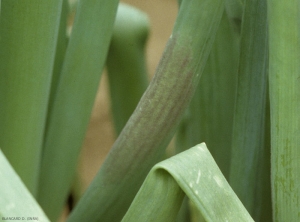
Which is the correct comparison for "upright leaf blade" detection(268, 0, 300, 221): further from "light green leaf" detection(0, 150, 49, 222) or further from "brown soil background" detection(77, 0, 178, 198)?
"brown soil background" detection(77, 0, 178, 198)

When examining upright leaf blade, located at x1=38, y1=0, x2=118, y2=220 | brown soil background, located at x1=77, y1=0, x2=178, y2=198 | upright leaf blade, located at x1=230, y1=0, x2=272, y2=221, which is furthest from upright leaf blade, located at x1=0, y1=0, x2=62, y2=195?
brown soil background, located at x1=77, y1=0, x2=178, y2=198

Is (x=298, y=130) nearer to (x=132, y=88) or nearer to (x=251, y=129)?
(x=251, y=129)

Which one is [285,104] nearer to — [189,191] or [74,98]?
[189,191]

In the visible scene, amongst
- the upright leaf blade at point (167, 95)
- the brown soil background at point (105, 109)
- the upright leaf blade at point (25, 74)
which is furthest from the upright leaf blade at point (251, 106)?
the brown soil background at point (105, 109)

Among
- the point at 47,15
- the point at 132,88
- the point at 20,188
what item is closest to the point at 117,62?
the point at 132,88

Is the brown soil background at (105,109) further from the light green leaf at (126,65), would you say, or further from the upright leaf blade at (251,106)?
the upright leaf blade at (251,106)

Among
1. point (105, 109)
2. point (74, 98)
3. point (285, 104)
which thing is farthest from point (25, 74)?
point (105, 109)
